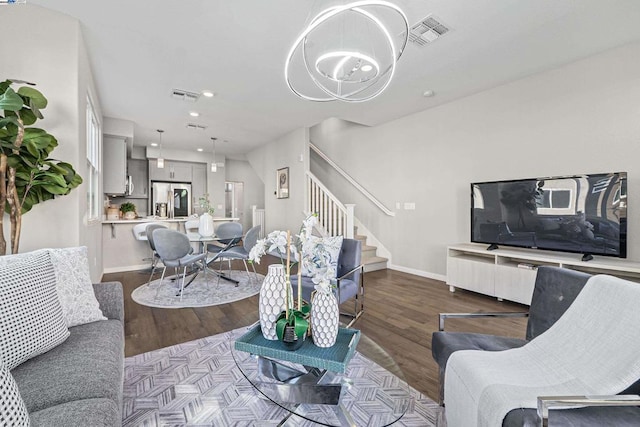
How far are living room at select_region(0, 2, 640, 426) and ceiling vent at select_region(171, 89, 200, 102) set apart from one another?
897 millimetres

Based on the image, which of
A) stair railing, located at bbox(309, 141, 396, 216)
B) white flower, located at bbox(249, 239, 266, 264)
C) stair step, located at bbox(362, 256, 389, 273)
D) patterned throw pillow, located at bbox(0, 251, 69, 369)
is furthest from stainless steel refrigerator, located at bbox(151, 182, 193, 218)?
white flower, located at bbox(249, 239, 266, 264)

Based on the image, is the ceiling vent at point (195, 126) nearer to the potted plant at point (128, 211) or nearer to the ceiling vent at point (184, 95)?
the ceiling vent at point (184, 95)

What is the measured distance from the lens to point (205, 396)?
5.58ft

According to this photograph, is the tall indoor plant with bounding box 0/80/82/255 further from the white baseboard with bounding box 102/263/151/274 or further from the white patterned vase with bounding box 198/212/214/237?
the white baseboard with bounding box 102/263/151/274

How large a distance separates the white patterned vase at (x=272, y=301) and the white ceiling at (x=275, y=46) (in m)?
2.09

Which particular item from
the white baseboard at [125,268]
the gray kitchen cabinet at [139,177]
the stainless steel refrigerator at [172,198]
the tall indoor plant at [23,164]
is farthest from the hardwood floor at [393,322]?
the gray kitchen cabinet at [139,177]

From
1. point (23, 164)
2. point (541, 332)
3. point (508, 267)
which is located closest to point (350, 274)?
point (541, 332)

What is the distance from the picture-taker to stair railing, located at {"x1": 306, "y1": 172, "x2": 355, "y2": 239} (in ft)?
16.4

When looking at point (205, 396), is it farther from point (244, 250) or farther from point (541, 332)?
point (244, 250)

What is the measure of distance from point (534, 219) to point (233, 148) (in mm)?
6756

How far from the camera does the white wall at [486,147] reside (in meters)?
2.87

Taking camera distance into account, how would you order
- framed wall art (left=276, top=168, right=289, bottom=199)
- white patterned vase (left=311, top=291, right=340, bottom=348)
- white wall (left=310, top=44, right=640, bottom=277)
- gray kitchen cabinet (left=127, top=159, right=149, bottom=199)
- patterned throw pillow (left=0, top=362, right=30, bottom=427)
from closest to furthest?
patterned throw pillow (left=0, top=362, right=30, bottom=427), white patterned vase (left=311, top=291, right=340, bottom=348), white wall (left=310, top=44, right=640, bottom=277), framed wall art (left=276, top=168, right=289, bottom=199), gray kitchen cabinet (left=127, top=159, right=149, bottom=199)

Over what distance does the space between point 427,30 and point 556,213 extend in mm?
2358

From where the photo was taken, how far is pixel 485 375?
1207mm
